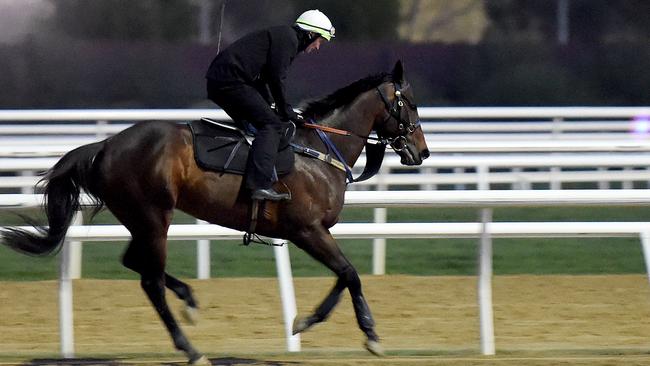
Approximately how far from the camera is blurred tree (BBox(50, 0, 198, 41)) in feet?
50.4

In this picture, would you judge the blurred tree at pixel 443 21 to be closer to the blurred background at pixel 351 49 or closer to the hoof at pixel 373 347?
the blurred background at pixel 351 49

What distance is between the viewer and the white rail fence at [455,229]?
6957 millimetres

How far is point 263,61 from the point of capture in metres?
6.77

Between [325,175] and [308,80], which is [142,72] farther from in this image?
[325,175]

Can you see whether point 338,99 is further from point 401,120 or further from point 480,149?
point 480,149

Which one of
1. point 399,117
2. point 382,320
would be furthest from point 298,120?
point 382,320

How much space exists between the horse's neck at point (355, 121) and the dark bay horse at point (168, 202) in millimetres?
161

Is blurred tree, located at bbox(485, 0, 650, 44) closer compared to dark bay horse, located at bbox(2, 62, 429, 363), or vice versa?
dark bay horse, located at bbox(2, 62, 429, 363)

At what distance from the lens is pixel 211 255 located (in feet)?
35.7

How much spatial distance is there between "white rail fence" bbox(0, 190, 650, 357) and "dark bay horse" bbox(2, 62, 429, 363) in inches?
9.9

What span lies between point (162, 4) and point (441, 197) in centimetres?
941

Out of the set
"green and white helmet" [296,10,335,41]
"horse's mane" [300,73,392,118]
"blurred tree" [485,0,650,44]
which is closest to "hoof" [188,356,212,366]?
"horse's mane" [300,73,392,118]

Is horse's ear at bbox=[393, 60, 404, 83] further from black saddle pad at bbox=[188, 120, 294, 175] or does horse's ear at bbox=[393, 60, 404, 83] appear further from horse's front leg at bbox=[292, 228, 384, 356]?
horse's front leg at bbox=[292, 228, 384, 356]

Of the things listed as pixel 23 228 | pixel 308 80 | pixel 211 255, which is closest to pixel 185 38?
pixel 308 80
